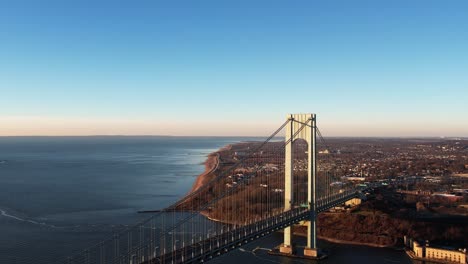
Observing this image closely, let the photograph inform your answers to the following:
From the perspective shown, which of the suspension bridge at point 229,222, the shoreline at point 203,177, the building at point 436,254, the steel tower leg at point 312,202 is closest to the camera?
the suspension bridge at point 229,222

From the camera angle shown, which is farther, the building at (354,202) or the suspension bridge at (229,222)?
the building at (354,202)

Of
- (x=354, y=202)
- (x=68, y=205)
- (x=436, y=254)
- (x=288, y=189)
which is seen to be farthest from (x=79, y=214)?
(x=436, y=254)

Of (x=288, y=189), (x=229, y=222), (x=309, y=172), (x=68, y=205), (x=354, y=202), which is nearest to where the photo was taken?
(x=288, y=189)

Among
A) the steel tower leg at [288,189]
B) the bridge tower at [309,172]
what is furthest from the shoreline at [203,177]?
the steel tower leg at [288,189]

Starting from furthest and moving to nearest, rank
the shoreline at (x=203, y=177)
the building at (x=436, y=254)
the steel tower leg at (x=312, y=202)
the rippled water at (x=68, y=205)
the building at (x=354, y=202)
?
1. the shoreline at (x=203, y=177)
2. the building at (x=354, y=202)
3. the steel tower leg at (x=312, y=202)
4. the rippled water at (x=68, y=205)
5. the building at (x=436, y=254)

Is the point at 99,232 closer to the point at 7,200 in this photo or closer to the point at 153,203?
the point at 153,203

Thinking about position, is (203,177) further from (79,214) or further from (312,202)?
(312,202)

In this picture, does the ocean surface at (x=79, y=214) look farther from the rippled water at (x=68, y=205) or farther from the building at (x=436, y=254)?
the building at (x=436, y=254)
